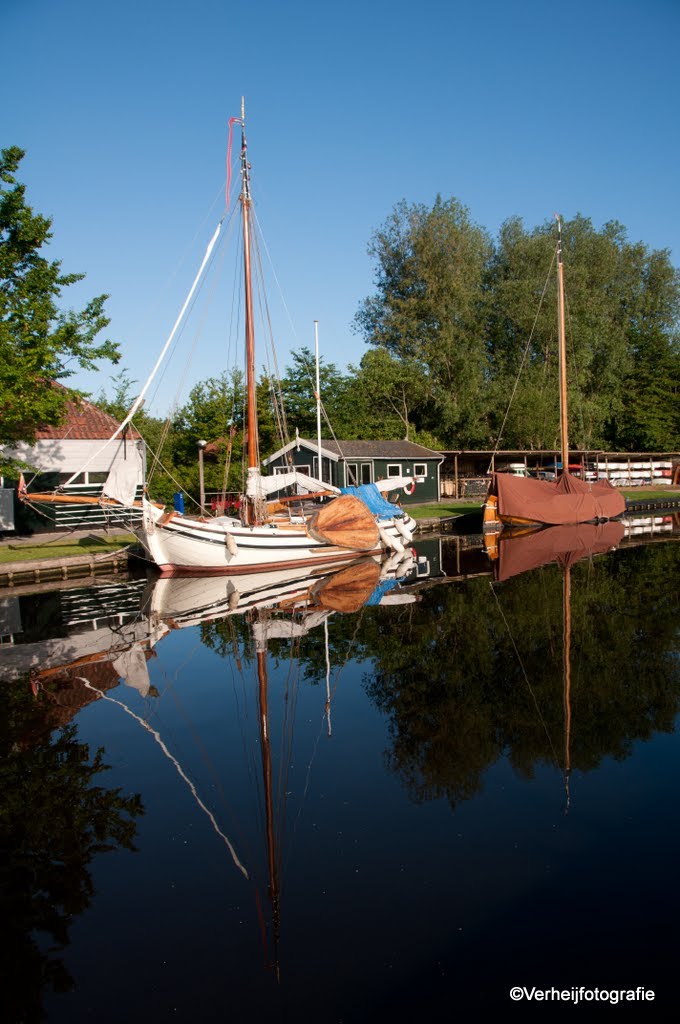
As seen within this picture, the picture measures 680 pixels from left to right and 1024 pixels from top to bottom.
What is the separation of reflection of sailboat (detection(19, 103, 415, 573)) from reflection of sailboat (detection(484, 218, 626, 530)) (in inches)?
298

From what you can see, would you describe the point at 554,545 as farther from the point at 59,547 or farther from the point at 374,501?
the point at 59,547

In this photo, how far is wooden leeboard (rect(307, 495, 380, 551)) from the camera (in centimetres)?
2341

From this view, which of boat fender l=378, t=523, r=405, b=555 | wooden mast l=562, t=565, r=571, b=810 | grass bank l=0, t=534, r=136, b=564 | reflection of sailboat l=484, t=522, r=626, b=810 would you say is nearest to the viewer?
wooden mast l=562, t=565, r=571, b=810

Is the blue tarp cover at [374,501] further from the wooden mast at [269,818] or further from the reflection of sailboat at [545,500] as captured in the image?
the wooden mast at [269,818]

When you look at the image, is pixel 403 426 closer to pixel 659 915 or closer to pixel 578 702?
pixel 578 702

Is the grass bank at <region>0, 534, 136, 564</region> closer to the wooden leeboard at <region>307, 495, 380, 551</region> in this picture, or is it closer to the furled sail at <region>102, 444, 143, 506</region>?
the furled sail at <region>102, 444, 143, 506</region>

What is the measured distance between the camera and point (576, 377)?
178 ft

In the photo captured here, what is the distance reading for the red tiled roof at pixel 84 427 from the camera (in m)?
28.4

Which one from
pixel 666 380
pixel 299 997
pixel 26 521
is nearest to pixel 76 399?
pixel 26 521

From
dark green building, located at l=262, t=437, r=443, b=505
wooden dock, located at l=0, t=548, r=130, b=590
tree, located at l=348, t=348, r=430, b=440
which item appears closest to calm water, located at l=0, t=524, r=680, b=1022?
wooden dock, located at l=0, t=548, r=130, b=590

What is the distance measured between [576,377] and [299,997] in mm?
54899

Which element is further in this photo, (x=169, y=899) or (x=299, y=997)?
(x=169, y=899)

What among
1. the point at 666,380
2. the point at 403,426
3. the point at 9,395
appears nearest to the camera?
the point at 9,395

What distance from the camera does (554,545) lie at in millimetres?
26219
